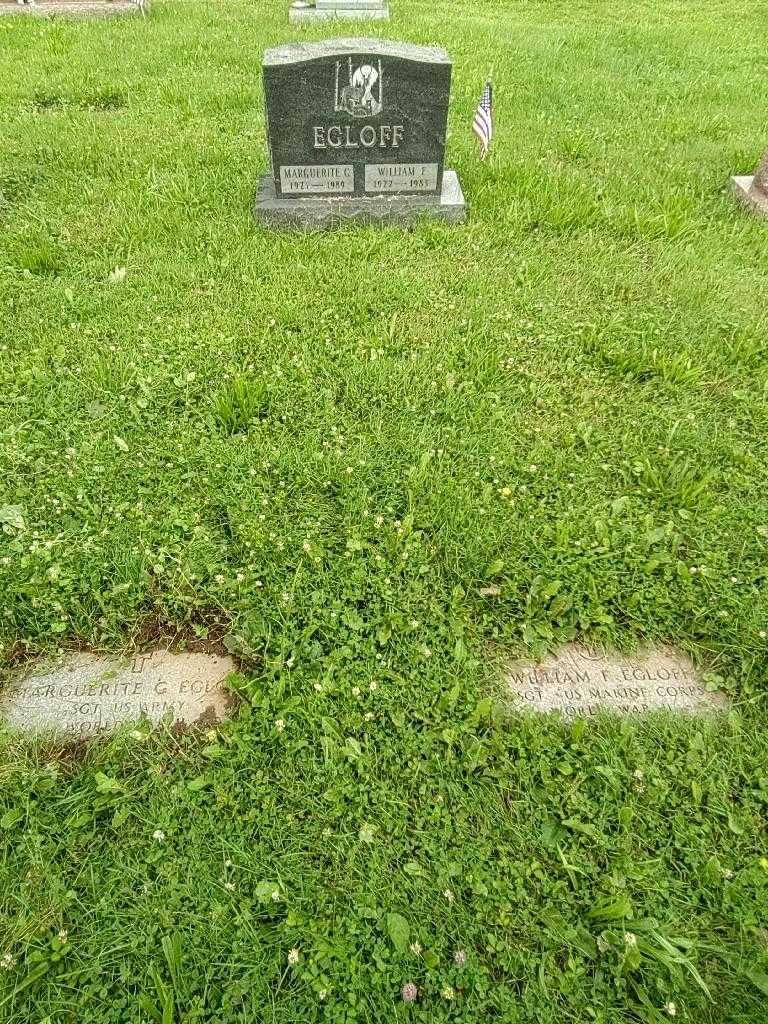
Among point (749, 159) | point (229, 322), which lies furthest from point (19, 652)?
point (749, 159)

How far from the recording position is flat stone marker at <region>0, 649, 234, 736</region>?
2.59m

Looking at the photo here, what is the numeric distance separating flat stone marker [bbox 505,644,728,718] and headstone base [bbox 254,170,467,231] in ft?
13.2

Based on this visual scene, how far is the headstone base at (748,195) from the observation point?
18.3 feet

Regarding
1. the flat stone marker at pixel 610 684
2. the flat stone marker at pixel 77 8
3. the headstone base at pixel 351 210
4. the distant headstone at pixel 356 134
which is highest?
the flat stone marker at pixel 77 8

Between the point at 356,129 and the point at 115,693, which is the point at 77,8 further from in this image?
the point at 115,693

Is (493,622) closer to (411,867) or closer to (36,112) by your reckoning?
(411,867)

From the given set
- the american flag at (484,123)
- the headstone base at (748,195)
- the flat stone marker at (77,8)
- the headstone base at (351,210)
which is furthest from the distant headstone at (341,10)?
the headstone base at (748,195)

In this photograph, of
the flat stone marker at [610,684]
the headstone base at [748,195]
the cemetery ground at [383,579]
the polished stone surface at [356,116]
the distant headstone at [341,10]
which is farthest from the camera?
the distant headstone at [341,10]

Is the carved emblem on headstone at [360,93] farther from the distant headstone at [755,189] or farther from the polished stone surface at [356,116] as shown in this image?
the distant headstone at [755,189]

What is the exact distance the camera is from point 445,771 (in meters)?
2.45

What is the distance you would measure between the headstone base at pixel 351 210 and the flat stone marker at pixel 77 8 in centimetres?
712

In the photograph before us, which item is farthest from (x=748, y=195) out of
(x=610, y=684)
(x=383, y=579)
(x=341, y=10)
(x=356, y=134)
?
(x=341, y=10)

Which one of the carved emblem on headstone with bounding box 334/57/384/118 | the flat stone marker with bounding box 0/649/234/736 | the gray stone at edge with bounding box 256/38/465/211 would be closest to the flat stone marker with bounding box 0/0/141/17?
the gray stone at edge with bounding box 256/38/465/211

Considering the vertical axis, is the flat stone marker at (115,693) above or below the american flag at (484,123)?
below
